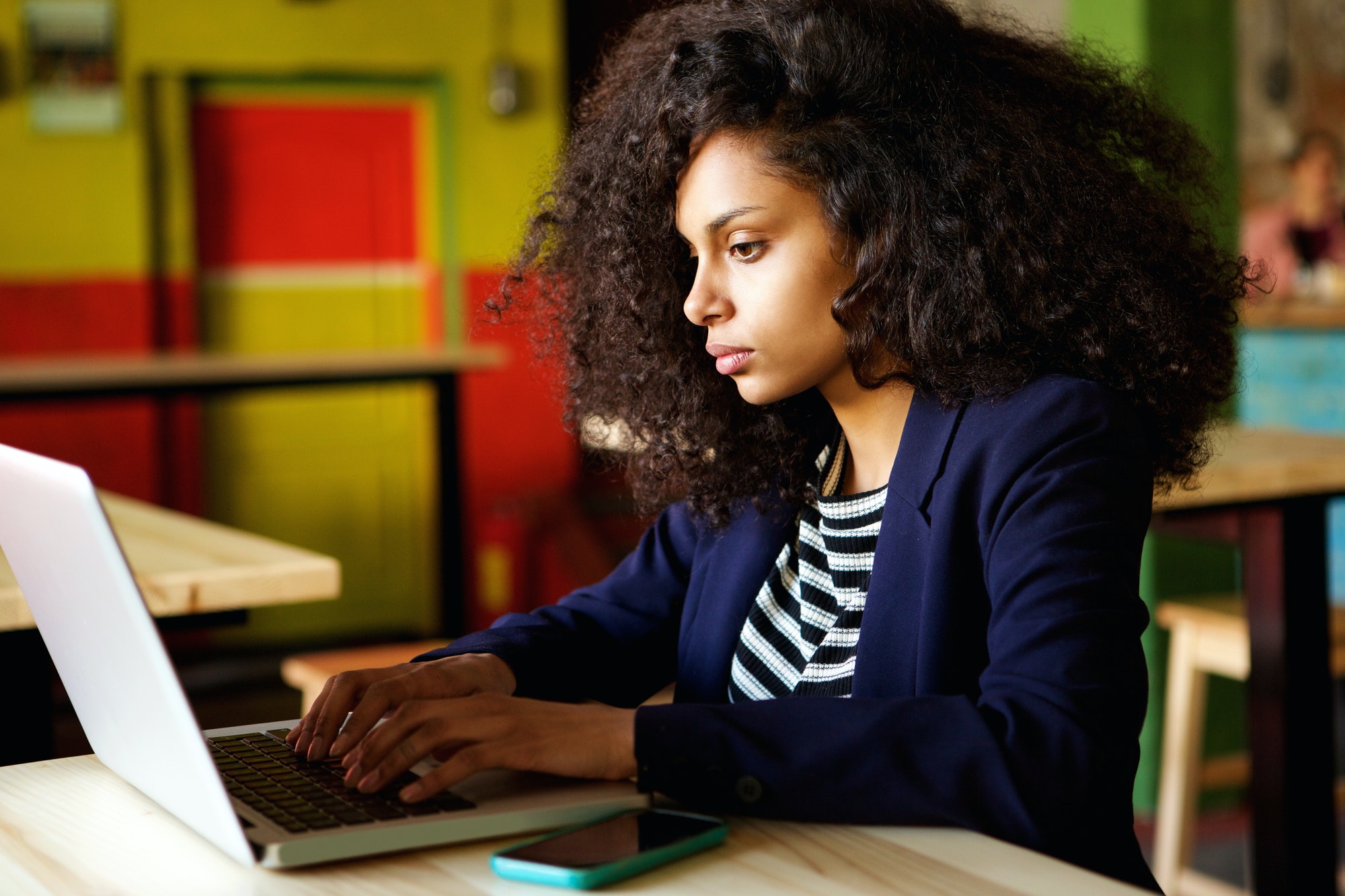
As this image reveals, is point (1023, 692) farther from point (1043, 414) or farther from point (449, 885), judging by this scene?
point (449, 885)

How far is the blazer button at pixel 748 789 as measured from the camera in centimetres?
92

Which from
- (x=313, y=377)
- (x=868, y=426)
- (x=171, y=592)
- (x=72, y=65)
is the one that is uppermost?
(x=72, y=65)

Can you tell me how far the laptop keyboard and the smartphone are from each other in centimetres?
8

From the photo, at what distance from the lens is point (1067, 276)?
1220mm

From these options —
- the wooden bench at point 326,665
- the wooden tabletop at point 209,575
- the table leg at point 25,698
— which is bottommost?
the wooden bench at point 326,665

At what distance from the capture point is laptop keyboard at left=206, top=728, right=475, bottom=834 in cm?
87

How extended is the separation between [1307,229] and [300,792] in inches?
250

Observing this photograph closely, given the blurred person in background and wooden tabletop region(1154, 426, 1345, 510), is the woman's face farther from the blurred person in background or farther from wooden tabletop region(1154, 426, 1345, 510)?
the blurred person in background

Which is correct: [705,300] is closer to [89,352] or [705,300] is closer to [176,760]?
[176,760]

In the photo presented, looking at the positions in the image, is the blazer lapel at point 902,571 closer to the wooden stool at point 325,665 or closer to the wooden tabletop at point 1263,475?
the wooden tabletop at point 1263,475

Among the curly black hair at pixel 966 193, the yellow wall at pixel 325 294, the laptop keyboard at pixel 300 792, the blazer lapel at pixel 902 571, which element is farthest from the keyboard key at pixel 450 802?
the yellow wall at pixel 325 294

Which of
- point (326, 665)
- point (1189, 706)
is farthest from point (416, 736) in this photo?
point (1189, 706)

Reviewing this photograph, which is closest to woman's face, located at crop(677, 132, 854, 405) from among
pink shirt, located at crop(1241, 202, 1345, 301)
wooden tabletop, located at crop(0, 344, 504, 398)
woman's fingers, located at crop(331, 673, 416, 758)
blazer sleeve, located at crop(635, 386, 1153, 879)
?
blazer sleeve, located at crop(635, 386, 1153, 879)

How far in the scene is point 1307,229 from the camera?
6.35 m
